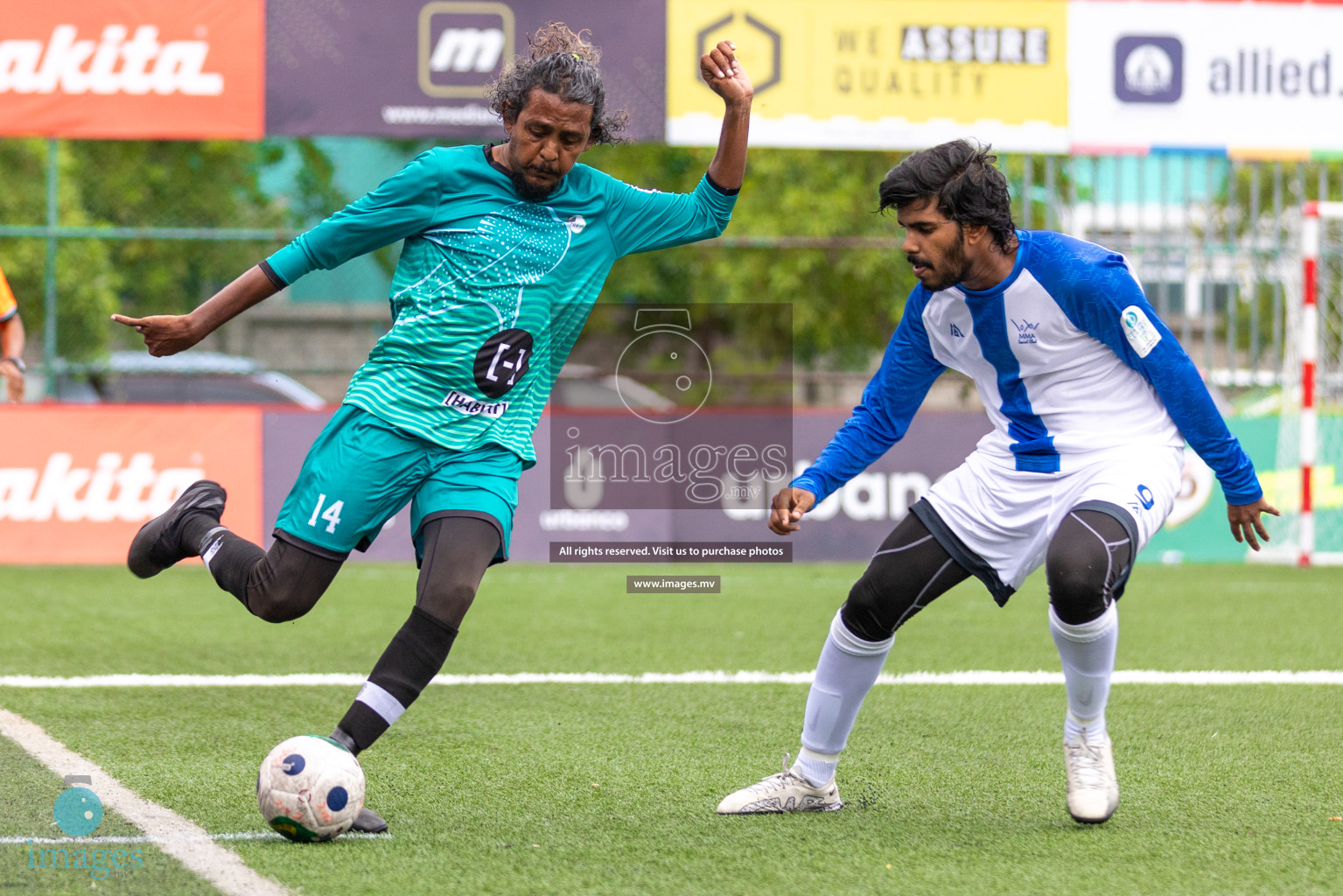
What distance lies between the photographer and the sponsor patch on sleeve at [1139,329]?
12.9ft

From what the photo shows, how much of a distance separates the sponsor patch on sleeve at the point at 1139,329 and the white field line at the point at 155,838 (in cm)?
233

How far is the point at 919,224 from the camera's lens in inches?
155

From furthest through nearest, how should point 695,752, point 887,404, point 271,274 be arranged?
point 695,752, point 887,404, point 271,274

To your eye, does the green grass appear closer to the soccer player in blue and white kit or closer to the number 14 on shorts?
the soccer player in blue and white kit

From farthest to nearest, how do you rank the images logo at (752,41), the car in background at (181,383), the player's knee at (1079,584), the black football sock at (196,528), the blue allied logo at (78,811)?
the car in background at (181,383) → the images logo at (752,41) → the black football sock at (196,528) → the player's knee at (1079,584) → the blue allied logo at (78,811)

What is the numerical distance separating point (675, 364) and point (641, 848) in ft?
36.0

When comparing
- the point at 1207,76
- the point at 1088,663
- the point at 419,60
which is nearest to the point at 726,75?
the point at 1088,663

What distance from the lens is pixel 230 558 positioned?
13.7 feet

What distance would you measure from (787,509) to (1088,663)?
922 millimetres

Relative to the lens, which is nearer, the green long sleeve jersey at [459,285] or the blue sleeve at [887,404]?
the green long sleeve jersey at [459,285]

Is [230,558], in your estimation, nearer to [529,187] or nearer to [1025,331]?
[529,187]

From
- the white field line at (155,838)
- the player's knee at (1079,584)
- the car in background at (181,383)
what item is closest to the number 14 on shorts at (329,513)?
the white field line at (155,838)

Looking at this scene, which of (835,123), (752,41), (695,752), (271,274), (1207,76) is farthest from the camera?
(1207,76)

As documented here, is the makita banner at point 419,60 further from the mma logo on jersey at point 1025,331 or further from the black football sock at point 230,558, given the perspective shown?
Answer: the mma logo on jersey at point 1025,331
